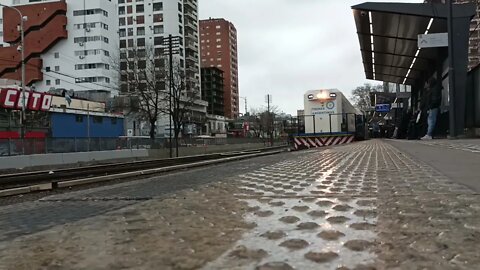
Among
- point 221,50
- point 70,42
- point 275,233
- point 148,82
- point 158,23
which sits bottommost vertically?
point 275,233

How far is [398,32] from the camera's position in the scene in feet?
111

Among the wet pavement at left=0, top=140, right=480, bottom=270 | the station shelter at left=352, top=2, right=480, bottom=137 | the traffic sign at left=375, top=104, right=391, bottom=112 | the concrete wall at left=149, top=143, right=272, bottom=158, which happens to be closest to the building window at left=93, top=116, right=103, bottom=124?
the concrete wall at left=149, top=143, right=272, bottom=158

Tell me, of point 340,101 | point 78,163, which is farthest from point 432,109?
point 78,163

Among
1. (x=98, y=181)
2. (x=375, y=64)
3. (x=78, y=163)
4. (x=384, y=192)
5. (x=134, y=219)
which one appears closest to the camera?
(x=134, y=219)

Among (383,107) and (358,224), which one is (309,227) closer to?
(358,224)

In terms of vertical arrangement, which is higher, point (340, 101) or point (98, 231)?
point (340, 101)

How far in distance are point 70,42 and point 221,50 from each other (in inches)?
3196

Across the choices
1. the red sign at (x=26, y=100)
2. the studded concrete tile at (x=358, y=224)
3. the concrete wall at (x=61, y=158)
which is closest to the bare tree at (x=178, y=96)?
the red sign at (x=26, y=100)

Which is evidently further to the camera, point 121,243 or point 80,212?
point 80,212

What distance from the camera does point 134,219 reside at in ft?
15.7

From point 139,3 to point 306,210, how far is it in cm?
12976

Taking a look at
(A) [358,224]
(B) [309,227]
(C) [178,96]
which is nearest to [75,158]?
(B) [309,227]

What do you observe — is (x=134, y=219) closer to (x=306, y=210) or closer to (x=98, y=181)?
(x=306, y=210)

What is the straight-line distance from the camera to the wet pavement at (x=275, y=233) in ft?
10.1
